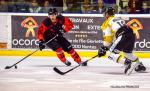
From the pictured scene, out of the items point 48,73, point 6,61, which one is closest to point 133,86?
point 48,73

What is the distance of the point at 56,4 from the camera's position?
27.1 ft

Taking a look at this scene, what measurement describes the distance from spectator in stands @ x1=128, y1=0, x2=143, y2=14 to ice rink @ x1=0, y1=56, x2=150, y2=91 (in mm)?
A: 959

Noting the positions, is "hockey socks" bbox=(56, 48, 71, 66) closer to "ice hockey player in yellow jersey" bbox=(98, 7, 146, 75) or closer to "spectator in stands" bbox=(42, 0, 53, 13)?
"ice hockey player in yellow jersey" bbox=(98, 7, 146, 75)

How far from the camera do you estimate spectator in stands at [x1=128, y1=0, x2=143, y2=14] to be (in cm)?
796

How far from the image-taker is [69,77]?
19.5 ft

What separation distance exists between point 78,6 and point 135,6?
30.9 inches

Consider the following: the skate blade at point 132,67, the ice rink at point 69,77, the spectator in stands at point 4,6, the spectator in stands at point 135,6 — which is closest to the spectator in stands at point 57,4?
the spectator in stands at point 4,6

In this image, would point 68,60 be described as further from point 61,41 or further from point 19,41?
point 19,41

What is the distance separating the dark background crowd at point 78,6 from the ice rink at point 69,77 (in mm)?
958

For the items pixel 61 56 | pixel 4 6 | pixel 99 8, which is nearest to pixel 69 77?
pixel 61 56

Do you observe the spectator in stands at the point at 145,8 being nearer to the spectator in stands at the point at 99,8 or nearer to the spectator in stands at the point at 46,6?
the spectator in stands at the point at 99,8

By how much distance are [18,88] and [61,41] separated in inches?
72.8

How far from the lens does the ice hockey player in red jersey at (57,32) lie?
6781 mm

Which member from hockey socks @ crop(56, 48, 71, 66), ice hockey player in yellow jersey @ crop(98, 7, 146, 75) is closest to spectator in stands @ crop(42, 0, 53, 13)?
hockey socks @ crop(56, 48, 71, 66)
